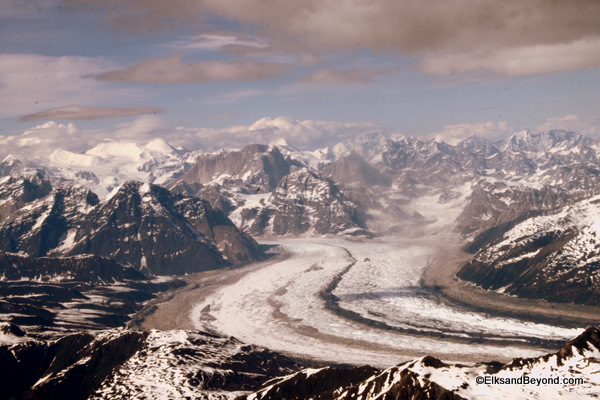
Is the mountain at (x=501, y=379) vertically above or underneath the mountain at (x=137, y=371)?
above

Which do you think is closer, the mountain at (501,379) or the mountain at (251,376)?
the mountain at (501,379)

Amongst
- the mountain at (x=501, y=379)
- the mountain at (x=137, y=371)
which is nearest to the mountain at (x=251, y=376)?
the mountain at (x=501, y=379)

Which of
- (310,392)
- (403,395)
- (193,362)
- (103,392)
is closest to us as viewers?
(403,395)

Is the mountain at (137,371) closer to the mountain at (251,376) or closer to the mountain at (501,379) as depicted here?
the mountain at (251,376)

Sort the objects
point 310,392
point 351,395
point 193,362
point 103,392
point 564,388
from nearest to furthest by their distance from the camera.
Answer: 1. point 564,388
2. point 351,395
3. point 310,392
4. point 103,392
5. point 193,362

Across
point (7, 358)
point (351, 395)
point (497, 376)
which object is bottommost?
point (7, 358)

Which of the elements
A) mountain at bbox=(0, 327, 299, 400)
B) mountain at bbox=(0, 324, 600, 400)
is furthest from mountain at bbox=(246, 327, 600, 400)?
mountain at bbox=(0, 327, 299, 400)

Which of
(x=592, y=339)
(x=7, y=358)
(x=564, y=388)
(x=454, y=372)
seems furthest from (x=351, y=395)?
(x=7, y=358)

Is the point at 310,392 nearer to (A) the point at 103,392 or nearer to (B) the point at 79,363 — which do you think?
(A) the point at 103,392

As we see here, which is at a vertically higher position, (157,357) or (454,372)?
(454,372)
